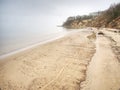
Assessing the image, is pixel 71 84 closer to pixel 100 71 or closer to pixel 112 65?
pixel 100 71

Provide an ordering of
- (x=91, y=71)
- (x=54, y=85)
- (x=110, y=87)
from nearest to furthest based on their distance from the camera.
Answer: (x=110, y=87) → (x=54, y=85) → (x=91, y=71)

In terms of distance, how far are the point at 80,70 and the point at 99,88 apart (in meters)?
2.10

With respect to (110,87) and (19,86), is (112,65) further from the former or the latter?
(19,86)

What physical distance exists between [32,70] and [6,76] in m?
1.47

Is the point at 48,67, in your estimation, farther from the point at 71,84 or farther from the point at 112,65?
the point at 112,65

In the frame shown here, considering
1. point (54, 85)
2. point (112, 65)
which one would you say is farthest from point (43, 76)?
point (112, 65)

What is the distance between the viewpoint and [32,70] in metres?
7.80

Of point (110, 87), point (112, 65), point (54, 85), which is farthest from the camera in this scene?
point (112, 65)

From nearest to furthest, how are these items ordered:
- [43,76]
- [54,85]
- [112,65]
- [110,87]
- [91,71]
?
1. [110,87]
2. [54,85]
3. [43,76]
4. [91,71]
5. [112,65]

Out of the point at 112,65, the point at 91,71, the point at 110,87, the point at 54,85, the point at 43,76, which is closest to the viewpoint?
the point at 110,87

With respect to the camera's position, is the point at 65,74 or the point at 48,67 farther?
the point at 48,67

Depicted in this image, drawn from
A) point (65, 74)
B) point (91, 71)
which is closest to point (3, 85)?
point (65, 74)

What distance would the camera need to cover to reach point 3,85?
20.1 feet

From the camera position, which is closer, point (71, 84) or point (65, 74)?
point (71, 84)
